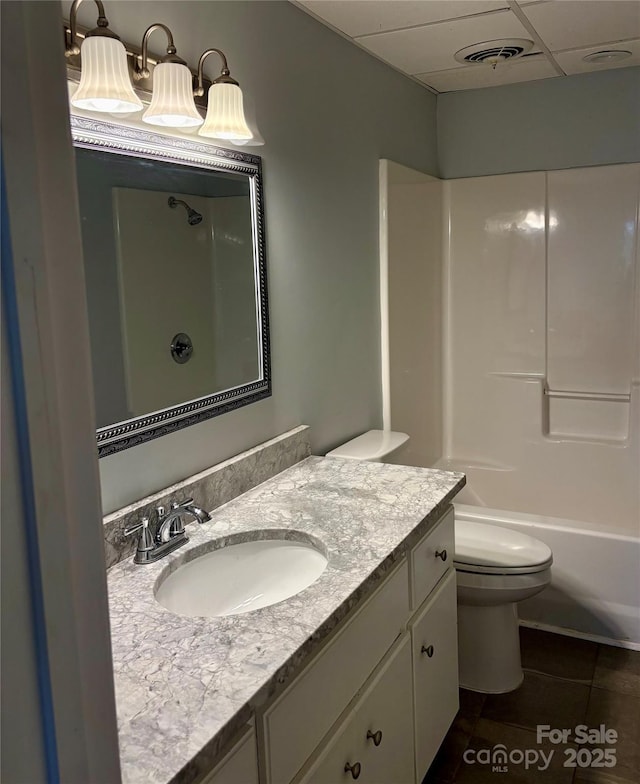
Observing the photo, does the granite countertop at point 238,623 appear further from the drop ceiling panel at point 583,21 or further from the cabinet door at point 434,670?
the drop ceiling panel at point 583,21

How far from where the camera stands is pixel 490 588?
7.75ft

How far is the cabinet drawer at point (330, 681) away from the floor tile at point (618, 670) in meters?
1.22

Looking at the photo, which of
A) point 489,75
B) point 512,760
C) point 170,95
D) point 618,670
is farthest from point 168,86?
point 618,670

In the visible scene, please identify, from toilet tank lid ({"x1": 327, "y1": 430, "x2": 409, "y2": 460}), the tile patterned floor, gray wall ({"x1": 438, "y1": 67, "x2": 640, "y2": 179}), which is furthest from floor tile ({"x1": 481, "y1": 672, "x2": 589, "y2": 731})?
gray wall ({"x1": 438, "y1": 67, "x2": 640, "y2": 179})

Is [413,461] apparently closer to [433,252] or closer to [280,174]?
[433,252]

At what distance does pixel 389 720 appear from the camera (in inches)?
64.2

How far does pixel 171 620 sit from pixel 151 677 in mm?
171

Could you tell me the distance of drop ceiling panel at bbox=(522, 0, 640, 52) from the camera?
224 cm

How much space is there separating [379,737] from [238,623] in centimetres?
53

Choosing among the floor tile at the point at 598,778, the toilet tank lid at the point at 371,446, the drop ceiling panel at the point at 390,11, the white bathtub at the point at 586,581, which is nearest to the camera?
the floor tile at the point at 598,778

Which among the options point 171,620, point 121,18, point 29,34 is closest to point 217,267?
point 121,18

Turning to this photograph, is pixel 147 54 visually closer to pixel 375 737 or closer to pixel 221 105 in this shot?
pixel 221 105

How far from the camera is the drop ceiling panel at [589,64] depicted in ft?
8.91

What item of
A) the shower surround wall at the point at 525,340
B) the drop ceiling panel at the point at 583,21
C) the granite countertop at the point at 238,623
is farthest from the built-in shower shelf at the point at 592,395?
the granite countertop at the point at 238,623
